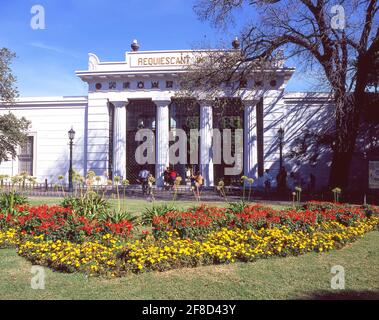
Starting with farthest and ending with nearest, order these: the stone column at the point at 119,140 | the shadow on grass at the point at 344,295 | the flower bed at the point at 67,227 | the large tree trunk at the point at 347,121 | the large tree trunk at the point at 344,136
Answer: the stone column at the point at 119,140
the large tree trunk at the point at 344,136
the large tree trunk at the point at 347,121
the flower bed at the point at 67,227
the shadow on grass at the point at 344,295

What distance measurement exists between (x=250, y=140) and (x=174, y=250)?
18977 mm

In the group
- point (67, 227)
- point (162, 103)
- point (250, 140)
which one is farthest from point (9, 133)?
point (67, 227)

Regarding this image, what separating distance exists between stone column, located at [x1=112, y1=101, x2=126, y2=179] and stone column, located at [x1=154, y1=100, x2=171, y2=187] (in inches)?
99.8

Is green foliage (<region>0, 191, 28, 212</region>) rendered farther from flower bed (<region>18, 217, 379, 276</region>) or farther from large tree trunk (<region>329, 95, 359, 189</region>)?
large tree trunk (<region>329, 95, 359, 189</region>)

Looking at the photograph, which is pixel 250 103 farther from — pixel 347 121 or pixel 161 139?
pixel 347 121

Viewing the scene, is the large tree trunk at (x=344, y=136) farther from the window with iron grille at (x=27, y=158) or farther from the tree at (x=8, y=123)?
the window with iron grille at (x=27, y=158)

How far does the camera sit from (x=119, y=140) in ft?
80.3

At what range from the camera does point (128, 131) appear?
26.5m

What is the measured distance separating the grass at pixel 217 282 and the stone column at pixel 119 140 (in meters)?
18.6

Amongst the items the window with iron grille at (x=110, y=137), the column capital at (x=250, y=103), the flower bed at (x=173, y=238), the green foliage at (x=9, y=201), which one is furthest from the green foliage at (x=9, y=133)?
the column capital at (x=250, y=103)

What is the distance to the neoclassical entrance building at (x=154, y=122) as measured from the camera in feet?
77.4

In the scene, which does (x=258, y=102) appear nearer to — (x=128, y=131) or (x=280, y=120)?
(x=280, y=120)

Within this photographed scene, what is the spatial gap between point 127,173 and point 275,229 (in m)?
19.8

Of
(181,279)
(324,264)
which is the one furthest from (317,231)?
(181,279)
